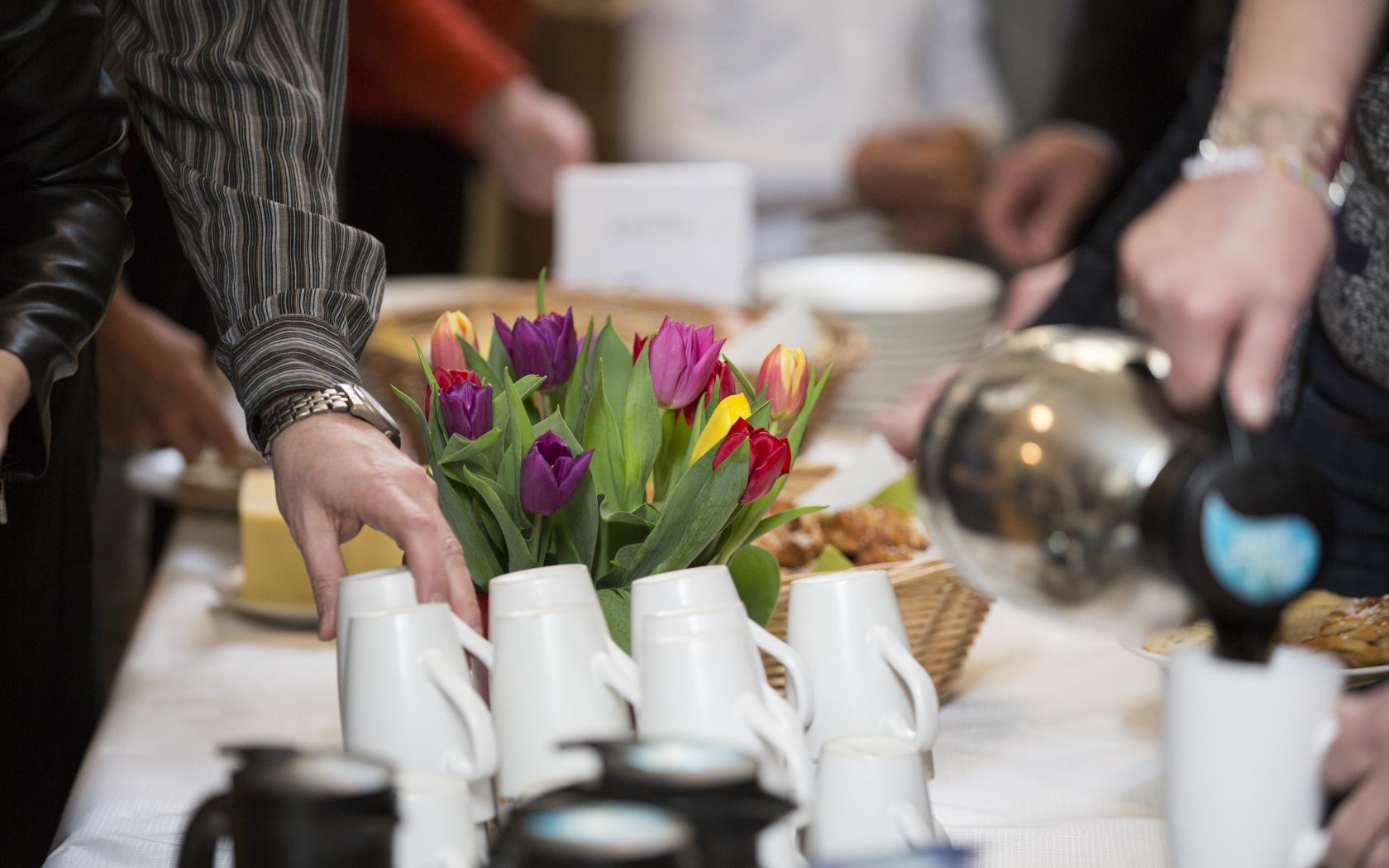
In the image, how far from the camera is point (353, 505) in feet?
2.35

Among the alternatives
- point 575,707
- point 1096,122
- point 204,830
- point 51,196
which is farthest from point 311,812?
point 1096,122

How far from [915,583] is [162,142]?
580mm

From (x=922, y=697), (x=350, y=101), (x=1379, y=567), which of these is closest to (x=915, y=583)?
(x=922, y=697)

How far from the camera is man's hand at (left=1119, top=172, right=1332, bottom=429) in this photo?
1.80ft

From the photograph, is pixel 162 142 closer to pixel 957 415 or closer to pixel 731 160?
pixel 957 415

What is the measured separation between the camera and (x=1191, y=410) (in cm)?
51

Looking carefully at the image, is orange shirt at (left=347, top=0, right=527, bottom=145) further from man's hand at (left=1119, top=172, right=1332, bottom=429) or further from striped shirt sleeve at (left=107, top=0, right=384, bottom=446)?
man's hand at (left=1119, top=172, right=1332, bottom=429)

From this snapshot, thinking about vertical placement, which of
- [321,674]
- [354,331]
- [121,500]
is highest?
[354,331]

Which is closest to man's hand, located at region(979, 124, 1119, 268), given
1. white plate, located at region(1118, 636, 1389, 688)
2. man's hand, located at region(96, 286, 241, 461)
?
man's hand, located at region(96, 286, 241, 461)

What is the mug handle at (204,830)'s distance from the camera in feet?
1.59

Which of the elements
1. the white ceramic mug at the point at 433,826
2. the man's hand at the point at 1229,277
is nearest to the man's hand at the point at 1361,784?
the man's hand at the point at 1229,277

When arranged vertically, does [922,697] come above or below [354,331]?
below

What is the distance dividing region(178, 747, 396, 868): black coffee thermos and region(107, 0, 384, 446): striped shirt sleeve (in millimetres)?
369

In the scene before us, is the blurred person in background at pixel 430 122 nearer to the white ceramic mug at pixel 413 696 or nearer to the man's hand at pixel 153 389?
the man's hand at pixel 153 389
